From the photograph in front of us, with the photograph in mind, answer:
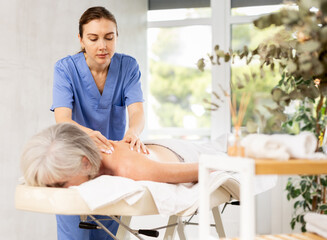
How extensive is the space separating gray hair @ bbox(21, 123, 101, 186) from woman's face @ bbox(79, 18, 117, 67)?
0.70 meters

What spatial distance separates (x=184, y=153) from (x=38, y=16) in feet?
4.99

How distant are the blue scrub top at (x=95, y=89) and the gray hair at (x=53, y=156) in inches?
28.8

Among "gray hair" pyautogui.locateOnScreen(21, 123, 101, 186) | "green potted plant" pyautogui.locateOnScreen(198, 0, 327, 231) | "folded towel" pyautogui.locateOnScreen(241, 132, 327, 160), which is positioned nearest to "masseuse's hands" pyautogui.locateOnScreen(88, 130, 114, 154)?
"gray hair" pyautogui.locateOnScreen(21, 123, 101, 186)

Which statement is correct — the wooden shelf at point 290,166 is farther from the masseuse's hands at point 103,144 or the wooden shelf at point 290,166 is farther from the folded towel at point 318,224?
the masseuse's hands at point 103,144

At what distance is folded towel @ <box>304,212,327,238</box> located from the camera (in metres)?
1.39

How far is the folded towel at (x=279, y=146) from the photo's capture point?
3.44ft

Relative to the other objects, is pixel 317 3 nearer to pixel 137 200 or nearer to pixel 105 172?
pixel 137 200

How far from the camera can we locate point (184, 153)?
1.99 metres

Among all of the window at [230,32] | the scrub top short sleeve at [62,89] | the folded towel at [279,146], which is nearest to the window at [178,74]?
the window at [230,32]

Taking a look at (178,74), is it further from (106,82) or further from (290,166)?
(290,166)

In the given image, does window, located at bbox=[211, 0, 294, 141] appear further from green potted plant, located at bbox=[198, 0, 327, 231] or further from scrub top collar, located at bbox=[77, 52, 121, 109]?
green potted plant, located at bbox=[198, 0, 327, 231]

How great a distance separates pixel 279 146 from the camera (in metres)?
1.08

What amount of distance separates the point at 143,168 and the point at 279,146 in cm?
55

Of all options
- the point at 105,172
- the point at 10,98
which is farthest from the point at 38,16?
the point at 105,172
